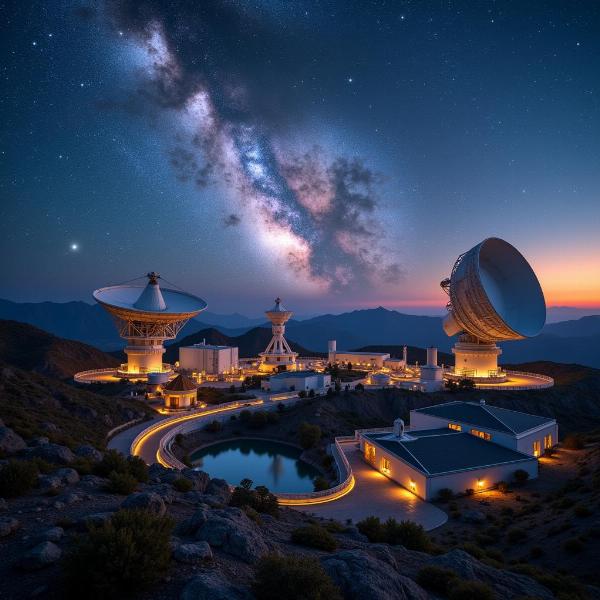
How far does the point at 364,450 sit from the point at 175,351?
10895 centimetres

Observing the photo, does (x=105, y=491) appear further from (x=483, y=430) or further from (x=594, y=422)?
(x=594, y=422)

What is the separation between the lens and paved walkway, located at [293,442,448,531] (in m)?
19.4

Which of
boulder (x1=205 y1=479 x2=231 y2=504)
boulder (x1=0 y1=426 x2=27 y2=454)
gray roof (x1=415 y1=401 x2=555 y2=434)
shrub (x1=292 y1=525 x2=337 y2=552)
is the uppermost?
boulder (x1=0 y1=426 x2=27 y2=454)

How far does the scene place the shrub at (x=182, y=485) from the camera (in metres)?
12.3

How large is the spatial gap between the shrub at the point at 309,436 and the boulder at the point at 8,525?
26.8 meters

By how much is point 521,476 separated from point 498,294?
2570 cm

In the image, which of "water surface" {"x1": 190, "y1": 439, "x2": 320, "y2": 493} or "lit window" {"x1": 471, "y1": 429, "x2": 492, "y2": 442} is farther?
"lit window" {"x1": 471, "y1": 429, "x2": 492, "y2": 442}

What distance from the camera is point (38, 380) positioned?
2927 cm

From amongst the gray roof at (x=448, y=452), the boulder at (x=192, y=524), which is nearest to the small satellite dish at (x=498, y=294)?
the gray roof at (x=448, y=452)

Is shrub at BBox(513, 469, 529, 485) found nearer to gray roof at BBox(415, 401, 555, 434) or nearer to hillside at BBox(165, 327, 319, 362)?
gray roof at BBox(415, 401, 555, 434)

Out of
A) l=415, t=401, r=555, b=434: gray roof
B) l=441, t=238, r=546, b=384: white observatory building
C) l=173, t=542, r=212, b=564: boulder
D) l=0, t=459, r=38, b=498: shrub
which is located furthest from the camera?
l=441, t=238, r=546, b=384: white observatory building

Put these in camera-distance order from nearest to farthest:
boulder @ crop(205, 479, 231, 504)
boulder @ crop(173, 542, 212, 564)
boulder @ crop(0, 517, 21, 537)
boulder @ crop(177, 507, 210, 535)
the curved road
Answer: boulder @ crop(173, 542, 212, 564) < boulder @ crop(0, 517, 21, 537) < boulder @ crop(177, 507, 210, 535) < boulder @ crop(205, 479, 231, 504) < the curved road

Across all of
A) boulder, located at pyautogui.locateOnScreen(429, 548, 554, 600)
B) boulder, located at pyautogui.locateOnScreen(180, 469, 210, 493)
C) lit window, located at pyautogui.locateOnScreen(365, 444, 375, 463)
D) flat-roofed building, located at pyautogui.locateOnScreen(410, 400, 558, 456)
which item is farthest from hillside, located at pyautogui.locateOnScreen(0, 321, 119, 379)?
→ boulder, located at pyautogui.locateOnScreen(429, 548, 554, 600)

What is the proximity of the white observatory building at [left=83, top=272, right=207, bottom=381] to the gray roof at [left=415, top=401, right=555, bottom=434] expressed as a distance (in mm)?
30094
